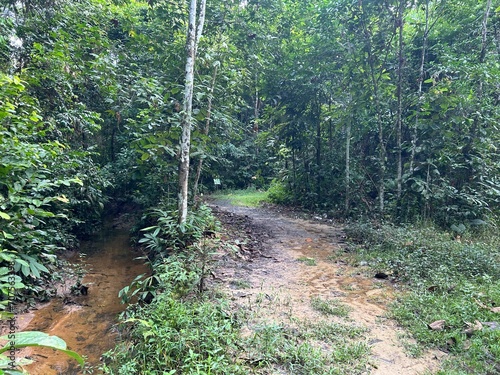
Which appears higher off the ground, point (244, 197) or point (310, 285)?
point (244, 197)

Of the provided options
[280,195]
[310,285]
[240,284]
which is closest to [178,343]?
[240,284]

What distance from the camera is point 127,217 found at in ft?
34.4

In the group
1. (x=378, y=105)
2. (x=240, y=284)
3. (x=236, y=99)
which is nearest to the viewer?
(x=240, y=284)

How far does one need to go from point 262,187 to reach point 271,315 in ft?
45.2

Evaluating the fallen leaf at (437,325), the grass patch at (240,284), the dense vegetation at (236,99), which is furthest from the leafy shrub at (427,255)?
the grass patch at (240,284)

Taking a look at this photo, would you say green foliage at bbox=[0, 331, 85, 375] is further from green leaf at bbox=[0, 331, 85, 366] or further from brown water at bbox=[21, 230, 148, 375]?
brown water at bbox=[21, 230, 148, 375]

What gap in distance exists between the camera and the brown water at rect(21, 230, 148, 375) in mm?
3596

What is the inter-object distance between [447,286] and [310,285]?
1.77 metres

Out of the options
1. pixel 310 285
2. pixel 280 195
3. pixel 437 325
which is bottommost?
pixel 310 285

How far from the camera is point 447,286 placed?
424cm

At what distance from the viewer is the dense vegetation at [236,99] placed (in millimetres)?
5539

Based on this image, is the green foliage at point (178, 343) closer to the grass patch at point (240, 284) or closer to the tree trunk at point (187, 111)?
the grass patch at point (240, 284)

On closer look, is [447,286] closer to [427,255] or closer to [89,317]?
[427,255]

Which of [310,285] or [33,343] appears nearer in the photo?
[33,343]
